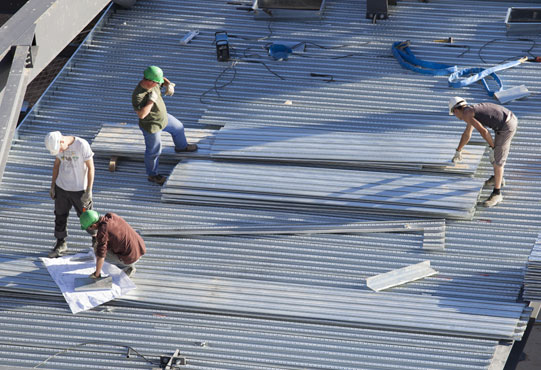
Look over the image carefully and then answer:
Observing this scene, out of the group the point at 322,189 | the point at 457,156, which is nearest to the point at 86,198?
the point at 322,189

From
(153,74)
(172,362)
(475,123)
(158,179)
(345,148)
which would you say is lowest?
(172,362)

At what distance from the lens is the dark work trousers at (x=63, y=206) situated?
11.8 meters

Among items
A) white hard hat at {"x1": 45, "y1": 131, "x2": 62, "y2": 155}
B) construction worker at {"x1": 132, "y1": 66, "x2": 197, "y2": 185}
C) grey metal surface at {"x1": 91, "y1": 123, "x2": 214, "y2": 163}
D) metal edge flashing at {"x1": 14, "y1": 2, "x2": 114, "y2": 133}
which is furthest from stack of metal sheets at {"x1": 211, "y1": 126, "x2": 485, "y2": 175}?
metal edge flashing at {"x1": 14, "y1": 2, "x2": 114, "y2": 133}

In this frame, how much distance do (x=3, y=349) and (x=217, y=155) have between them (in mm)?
4259

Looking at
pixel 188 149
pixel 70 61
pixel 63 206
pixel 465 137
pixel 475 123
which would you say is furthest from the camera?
pixel 70 61

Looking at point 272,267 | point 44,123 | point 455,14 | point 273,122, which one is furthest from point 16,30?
point 455,14

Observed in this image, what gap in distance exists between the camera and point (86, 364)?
10594 mm

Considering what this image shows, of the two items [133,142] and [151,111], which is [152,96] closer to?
[151,111]

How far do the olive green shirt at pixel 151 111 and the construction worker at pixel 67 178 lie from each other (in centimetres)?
114

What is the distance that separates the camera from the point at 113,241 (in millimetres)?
11148

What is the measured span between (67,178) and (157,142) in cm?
160

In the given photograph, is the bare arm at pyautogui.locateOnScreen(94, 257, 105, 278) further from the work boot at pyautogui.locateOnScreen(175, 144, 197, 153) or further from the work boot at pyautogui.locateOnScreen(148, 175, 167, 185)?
the work boot at pyautogui.locateOnScreen(175, 144, 197, 153)

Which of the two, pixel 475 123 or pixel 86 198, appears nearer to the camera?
pixel 86 198

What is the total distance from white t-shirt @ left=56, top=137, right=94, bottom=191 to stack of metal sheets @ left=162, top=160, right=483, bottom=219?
1586mm
